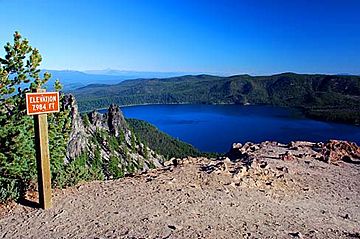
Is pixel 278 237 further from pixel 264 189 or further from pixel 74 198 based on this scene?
pixel 74 198

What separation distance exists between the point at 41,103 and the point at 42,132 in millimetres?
632

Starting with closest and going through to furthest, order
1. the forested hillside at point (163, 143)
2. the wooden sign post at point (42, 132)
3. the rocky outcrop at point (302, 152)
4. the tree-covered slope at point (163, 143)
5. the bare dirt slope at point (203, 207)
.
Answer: the bare dirt slope at point (203, 207), the wooden sign post at point (42, 132), the rocky outcrop at point (302, 152), the forested hillside at point (163, 143), the tree-covered slope at point (163, 143)

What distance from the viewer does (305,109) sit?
164875mm

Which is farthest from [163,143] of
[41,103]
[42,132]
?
[41,103]

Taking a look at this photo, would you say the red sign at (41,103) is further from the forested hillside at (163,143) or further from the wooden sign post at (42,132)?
the forested hillside at (163,143)

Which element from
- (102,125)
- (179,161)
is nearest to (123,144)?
(102,125)

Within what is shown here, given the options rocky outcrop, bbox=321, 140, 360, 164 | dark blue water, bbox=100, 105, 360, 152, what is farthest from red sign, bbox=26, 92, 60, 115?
dark blue water, bbox=100, 105, 360, 152

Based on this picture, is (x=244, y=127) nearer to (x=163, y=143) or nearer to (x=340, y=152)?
(x=163, y=143)

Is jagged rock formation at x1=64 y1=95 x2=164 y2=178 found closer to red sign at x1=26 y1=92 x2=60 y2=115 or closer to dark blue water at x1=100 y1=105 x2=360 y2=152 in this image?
dark blue water at x1=100 y1=105 x2=360 y2=152

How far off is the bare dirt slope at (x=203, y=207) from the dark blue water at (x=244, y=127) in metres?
87.0

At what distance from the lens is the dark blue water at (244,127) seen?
106 m

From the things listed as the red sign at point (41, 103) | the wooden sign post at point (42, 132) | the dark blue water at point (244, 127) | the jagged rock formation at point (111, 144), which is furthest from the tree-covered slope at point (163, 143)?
the red sign at point (41, 103)

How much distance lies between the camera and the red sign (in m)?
7.39

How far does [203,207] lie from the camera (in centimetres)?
840
